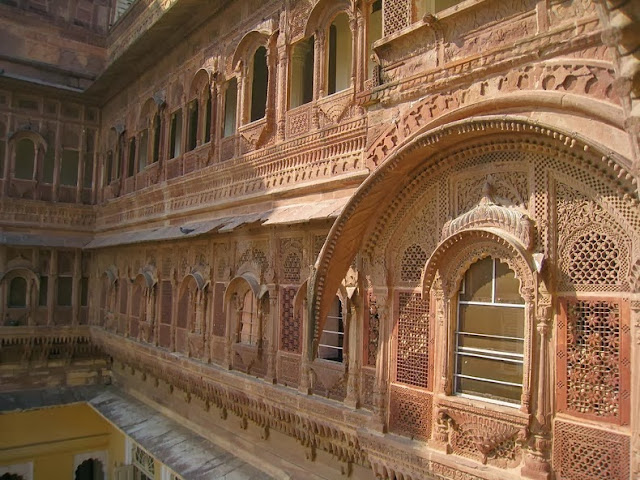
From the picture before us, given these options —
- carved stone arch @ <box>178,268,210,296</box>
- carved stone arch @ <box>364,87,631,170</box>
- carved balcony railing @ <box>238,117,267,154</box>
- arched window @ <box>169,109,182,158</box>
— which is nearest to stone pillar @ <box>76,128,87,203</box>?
arched window @ <box>169,109,182,158</box>

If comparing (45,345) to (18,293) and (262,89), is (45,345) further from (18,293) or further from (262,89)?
(262,89)

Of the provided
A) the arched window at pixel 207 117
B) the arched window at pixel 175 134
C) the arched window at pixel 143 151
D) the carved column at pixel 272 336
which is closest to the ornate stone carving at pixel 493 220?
the carved column at pixel 272 336

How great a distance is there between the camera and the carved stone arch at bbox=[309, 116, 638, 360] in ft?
11.1

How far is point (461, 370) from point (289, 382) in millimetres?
2416

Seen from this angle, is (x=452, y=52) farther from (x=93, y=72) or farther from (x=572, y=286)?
(x=93, y=72)

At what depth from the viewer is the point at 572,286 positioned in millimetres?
3633

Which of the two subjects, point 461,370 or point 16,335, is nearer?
point 461,370

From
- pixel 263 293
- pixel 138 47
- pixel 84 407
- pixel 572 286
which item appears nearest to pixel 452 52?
pixel 572 286

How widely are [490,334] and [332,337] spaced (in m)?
2.26

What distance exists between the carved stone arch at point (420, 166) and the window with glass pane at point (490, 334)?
880mm

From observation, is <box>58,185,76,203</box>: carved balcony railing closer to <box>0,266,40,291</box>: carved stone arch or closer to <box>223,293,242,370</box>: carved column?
<box>0,266,40,291</box>: carved stone arch

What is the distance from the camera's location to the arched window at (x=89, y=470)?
41.0ft

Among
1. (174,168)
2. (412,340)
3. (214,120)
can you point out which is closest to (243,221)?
(214,120)

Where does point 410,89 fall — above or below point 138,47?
below
